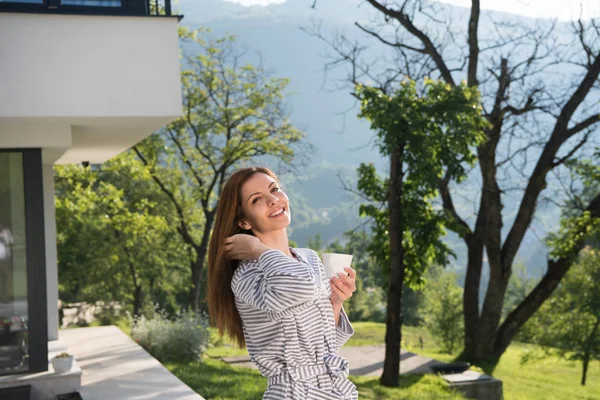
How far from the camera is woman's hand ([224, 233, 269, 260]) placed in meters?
2.08

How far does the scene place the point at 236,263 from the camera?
2.23 meters

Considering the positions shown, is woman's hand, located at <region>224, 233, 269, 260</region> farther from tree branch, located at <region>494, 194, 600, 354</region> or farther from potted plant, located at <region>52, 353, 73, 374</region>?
tree branch, located at <region>494, 194, 600, 354</region>

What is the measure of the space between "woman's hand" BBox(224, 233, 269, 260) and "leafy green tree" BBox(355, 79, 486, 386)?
8.31m

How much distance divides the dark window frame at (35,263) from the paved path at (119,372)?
0.73 m

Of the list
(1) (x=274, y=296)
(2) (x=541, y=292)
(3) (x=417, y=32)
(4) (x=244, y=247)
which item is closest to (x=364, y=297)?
(2) (x=541, y=292)

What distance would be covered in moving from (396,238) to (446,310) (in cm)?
1701

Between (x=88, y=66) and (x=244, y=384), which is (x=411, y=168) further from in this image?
(x=88, y=66)

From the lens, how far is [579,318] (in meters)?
18.9

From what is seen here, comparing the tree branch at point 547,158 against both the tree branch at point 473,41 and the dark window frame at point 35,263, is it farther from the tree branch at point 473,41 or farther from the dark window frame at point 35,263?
the dark window frame at point 35,263

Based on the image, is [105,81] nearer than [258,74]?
Yes

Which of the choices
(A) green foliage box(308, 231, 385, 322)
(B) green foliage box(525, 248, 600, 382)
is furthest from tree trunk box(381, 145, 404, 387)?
(A) green foliage box(308, 231, 385, 322)

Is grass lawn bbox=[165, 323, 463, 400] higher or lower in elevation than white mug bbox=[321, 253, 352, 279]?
lower

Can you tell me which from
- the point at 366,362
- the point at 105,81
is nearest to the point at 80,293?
the point at 366,362

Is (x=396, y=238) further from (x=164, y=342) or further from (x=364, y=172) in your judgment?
(x=164, y=342)
